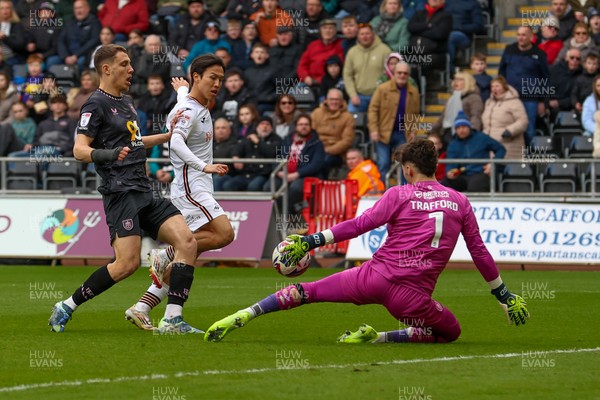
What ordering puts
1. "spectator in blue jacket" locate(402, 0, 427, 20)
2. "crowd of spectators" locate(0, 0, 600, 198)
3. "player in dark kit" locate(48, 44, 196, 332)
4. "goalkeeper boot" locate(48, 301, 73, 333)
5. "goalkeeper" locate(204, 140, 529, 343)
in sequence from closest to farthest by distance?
"goalkeeper" locate(204, 140, 529, 343) → "player in dark kit" locate(48, 44, 196, 332) → "goalkeeper boot" locate(48, 301, 73, 333) → "crowd of spectators" locate(0, 0, 600, 198) → "spectator in blue jacket" locate(402, 0, 427, 20)

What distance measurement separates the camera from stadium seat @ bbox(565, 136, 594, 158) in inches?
882

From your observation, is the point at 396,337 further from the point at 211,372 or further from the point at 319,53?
the point at 319,53

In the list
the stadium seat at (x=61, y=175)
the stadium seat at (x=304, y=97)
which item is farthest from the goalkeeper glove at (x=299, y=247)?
the stadium seat at (x=61, y=175)

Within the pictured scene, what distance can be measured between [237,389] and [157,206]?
3831 mm

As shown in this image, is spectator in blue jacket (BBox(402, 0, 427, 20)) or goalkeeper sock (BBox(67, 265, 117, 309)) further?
spectator in blue jacket (BBox(402, 0, 427, 20))

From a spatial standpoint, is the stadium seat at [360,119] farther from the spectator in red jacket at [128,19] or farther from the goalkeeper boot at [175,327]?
the goalkeeper boot at [175,327]

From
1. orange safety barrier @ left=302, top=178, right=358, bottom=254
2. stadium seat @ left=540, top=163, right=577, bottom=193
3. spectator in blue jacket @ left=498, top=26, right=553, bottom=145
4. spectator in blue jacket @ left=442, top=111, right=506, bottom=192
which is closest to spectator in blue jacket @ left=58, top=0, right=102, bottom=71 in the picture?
orange safety barrier @ left=302, top=178, right=358, bottom=254

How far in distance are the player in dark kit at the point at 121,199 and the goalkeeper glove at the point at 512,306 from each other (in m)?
2.69

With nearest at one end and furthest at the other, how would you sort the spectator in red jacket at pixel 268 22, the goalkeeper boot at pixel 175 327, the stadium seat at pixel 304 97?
1. the goalkeeper boot at pixel 175 327
2. the stadium seat at pixel 304 97
3. the spectator in red jacket at pixel 268 22

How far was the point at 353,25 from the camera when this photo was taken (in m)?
25.0

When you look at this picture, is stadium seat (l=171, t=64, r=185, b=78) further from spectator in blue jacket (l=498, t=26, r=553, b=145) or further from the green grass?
the green grass

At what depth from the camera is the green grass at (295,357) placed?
8430 millimetres

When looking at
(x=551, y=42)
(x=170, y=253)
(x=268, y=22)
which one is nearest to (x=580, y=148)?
(x=551, y=42)

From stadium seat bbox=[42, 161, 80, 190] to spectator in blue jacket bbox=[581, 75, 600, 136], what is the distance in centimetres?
908
